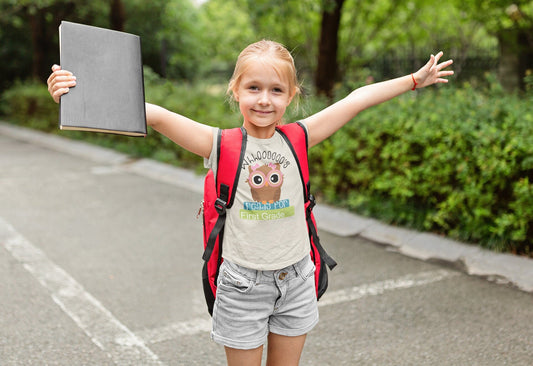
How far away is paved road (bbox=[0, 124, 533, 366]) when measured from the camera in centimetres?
334

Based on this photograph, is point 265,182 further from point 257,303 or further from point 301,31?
point 301,31

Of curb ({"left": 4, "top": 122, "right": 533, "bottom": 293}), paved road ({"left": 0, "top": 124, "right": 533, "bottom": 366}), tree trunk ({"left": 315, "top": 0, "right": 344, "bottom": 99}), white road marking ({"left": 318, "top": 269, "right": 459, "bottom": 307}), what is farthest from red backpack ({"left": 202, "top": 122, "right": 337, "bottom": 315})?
tree trunk ({"left": 315, "top": 0, "right": 344, "bottom": 99})

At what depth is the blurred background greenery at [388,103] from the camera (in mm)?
4895

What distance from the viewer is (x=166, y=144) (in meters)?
10.4

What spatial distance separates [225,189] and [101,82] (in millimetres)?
570

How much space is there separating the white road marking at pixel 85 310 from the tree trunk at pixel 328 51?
5439 mm

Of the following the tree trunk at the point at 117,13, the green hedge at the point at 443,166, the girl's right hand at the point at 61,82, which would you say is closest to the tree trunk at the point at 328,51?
the green hedge at the point at 443,166

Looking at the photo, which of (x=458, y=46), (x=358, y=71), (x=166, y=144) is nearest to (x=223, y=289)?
(x=166, y=144)

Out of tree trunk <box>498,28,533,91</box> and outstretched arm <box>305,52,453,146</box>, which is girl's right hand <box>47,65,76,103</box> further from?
tree trunk <box>498,28,533,91</box>

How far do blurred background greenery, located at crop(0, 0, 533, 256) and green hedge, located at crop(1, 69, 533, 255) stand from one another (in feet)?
0.04

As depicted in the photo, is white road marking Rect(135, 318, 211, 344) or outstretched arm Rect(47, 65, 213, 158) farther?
white road marking Rect(135, 318, 211, 344)

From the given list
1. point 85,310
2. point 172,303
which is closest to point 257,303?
point 172,303

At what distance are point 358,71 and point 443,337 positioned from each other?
888cm

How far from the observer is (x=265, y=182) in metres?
2.12
